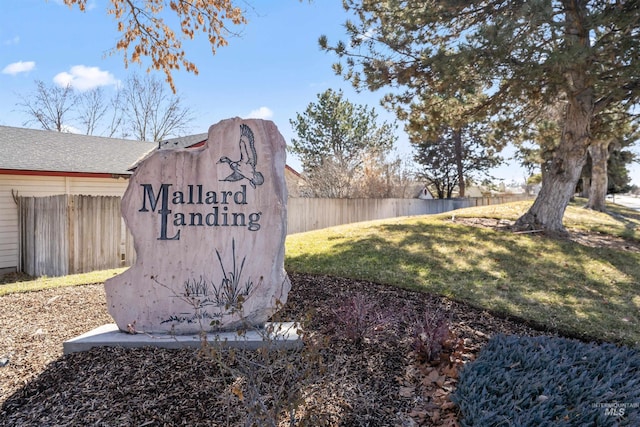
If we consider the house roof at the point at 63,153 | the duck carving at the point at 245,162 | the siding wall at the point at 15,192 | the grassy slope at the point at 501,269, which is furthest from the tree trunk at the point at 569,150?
the siding wall at the point at 15,192

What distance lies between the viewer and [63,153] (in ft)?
32.8

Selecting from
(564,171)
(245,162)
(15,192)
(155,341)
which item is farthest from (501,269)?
(15,192)

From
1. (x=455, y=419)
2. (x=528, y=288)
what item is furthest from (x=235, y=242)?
(x=528, y=288)

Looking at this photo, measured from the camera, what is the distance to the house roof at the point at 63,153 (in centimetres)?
891

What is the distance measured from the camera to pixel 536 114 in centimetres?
908

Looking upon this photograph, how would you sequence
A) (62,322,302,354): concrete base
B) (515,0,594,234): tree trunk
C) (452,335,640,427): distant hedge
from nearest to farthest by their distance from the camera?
(452,335,640,427): distant hedge → (62,322,302,354): concrete base → (515,0,594,234): tree trunk

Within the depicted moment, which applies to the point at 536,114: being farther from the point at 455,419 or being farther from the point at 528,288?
the point at 455,419

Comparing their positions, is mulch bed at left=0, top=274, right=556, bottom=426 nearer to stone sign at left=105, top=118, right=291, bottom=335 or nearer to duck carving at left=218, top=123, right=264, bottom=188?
stone sign at left=105, top=118, right=291, bottom=335

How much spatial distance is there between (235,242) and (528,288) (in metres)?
3.77

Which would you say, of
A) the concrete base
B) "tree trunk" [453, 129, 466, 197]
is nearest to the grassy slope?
the concrete base

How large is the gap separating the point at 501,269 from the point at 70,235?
8235 mm

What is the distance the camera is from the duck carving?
333cm

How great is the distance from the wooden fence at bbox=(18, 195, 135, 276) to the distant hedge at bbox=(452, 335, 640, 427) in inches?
322

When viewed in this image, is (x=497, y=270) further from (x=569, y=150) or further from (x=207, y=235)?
(x=207, y=235)
